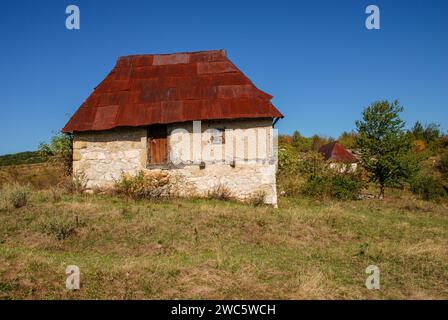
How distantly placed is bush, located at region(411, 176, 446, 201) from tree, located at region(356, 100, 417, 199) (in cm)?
221

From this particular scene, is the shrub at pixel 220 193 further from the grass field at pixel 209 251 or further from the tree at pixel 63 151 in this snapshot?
the tree at pixel 63 151

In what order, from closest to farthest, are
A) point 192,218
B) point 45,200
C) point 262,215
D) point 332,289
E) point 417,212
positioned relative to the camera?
point 332,289
point 192,218
point 262,215
point 45,200
point 417,212

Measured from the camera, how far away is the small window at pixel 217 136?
1188 cm

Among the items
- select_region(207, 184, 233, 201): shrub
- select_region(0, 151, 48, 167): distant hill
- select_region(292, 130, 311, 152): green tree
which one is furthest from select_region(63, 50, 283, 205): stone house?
select_region(292, 130, 311, 152): green tree

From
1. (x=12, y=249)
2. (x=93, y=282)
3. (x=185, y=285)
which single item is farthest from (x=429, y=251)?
(x=12, y=249)

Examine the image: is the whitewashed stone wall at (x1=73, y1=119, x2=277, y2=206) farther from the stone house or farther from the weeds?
the weeds

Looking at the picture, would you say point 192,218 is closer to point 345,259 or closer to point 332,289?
point 345,259

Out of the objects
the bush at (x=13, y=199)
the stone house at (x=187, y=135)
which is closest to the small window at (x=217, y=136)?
the stone house at (x=187, y=135)

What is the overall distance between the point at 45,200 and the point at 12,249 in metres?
4.33

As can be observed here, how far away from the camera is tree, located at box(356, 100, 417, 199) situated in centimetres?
1571

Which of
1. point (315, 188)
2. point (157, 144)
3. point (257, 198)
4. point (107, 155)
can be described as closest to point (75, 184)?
point (107, 155)

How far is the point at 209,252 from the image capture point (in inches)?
265

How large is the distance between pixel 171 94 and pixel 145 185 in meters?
3.36
